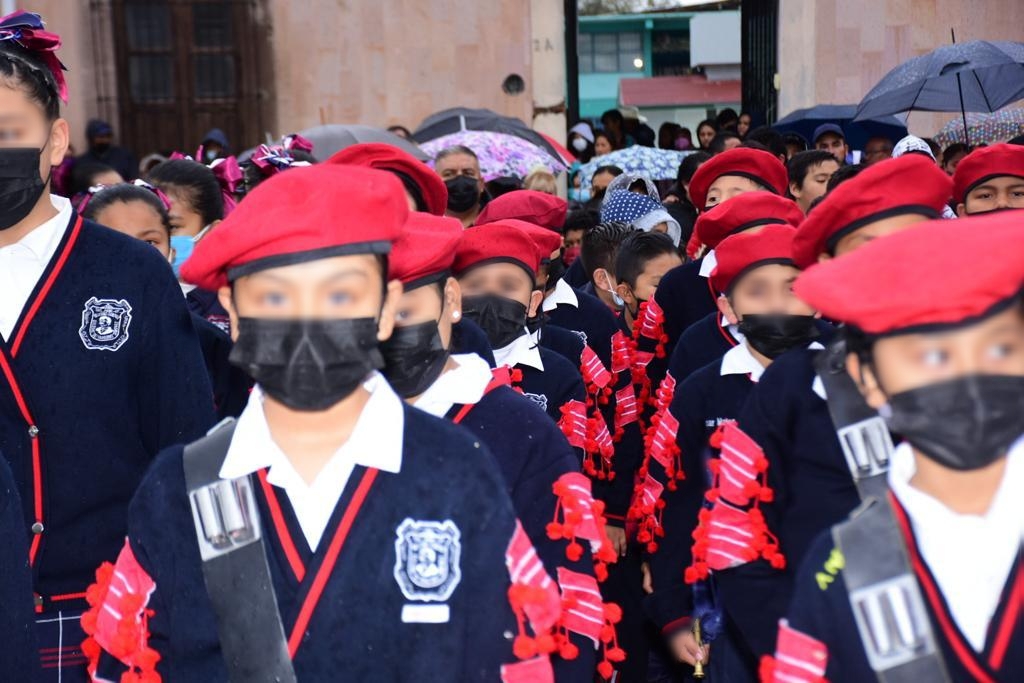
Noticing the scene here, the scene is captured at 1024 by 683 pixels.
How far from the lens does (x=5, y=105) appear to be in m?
4.14

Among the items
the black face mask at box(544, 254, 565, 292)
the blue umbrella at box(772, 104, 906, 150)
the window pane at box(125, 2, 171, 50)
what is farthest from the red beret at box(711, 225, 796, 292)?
the window pane at box(125, 2, 171, 50)

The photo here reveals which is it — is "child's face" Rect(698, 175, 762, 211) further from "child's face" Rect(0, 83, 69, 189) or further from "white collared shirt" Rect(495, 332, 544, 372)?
"child's face" Rect(0, 83, 69, 189)

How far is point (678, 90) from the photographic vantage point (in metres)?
53.9

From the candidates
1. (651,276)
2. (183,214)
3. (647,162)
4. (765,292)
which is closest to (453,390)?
(765,292)

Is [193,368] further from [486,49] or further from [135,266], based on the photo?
[486,49]

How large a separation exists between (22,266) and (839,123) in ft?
45.4

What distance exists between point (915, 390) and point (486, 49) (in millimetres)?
16813

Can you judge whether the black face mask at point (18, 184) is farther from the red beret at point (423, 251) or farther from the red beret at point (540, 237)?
the red beret at point (540, 237)

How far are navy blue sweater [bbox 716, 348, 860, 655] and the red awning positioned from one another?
164 feet

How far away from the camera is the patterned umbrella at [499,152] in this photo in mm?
13359

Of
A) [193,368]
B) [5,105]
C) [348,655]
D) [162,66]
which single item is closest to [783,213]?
[193,368]

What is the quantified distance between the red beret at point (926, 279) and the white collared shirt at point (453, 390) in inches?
60.2

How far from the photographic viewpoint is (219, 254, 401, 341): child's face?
3088 mm

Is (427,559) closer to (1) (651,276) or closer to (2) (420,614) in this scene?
(2) (420,614)
